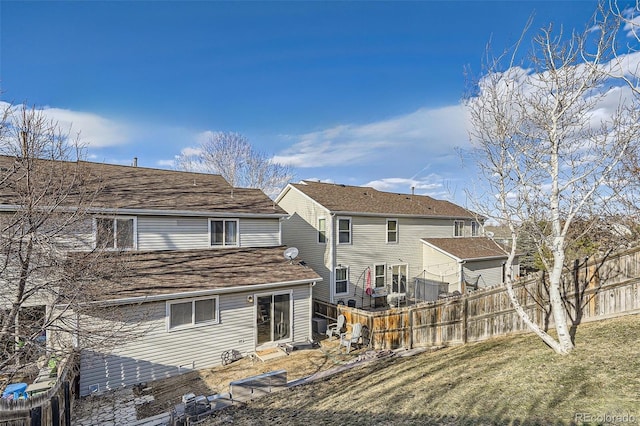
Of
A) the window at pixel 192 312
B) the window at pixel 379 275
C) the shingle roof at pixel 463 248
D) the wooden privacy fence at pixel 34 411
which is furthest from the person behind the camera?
the shingle roof at pixel 463 248

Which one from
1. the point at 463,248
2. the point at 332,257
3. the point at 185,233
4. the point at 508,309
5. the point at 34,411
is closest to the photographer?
the point at 34,411

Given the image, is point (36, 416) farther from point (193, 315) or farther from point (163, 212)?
point (163, 212)

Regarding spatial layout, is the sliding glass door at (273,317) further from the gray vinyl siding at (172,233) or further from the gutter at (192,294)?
the gray vinyl siding at (172,233)

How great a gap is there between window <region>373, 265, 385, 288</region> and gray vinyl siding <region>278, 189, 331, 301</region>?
3.27 m

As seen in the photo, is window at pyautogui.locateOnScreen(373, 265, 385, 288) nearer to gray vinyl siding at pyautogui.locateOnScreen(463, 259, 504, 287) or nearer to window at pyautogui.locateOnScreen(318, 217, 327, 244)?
window at pyautogui.locateOnScreen(318, 217, 327, 244)

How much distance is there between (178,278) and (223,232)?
3.25 m

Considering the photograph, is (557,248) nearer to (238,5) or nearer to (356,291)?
(356,291)

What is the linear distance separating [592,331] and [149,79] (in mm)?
20564

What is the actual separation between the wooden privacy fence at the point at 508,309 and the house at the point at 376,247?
566cm

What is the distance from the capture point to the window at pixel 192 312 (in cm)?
1023

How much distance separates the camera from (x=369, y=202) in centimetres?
2030

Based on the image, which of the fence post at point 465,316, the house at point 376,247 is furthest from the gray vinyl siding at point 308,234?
the fence post at point 465,316

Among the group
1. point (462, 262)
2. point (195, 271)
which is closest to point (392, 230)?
point (462, 262)

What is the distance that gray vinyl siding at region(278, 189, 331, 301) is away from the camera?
57.4ft
